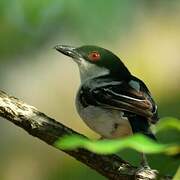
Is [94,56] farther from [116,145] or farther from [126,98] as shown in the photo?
[116,145]

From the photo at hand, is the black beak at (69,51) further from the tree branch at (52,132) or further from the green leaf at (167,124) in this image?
the green leaf at (167,124)

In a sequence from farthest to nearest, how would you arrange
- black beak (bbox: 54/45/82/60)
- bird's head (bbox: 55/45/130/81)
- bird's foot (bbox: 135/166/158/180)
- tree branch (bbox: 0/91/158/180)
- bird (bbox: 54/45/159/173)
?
bird's head (bbox: 55/45/130/81) → black beak (bbox: 54/45/82/60) → bird (bbox: 54/45/159/173) → tree branch (bbox: 0/91/158/180) → bird's foot (bbox: 135/166/158/180)

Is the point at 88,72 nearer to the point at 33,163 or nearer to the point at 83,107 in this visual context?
the point at 83,107

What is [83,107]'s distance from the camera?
15.8ft

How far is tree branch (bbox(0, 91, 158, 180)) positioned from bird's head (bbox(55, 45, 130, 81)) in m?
1.81

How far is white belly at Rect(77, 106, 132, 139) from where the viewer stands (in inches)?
175

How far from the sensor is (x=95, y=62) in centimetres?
556

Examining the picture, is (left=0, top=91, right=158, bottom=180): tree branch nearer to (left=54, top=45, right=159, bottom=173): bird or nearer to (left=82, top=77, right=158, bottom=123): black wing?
(left=54, top=45, right=159, bottom=173): bird

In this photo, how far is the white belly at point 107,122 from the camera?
14.6 ft

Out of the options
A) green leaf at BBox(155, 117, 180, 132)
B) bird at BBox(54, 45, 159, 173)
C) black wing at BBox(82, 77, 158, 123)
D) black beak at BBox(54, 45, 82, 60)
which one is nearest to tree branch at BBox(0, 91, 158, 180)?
bird at BBox(54, 45, 159, 173)

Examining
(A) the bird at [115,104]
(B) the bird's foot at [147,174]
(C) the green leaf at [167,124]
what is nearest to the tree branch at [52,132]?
(B) the bird's foot at [147,174]

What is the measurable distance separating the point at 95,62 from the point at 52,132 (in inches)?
79.9

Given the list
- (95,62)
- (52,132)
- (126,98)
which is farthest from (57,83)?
(52,132)

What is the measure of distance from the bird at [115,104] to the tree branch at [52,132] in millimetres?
475
